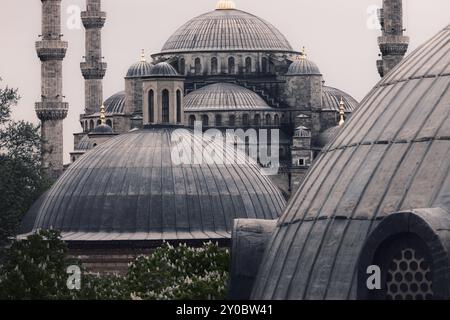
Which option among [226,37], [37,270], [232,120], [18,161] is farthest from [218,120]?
[37,270]

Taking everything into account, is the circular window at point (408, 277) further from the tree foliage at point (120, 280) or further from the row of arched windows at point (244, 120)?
the row of arched windows at point (244, 120)


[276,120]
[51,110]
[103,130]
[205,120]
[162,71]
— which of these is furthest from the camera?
[276,120]

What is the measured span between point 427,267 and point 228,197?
49403 millimetres

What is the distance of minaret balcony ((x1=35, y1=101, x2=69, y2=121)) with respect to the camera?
11025 cm

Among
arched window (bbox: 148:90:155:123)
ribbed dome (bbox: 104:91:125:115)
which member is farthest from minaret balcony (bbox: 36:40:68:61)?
arched window (bbox: 148:90:155:123)

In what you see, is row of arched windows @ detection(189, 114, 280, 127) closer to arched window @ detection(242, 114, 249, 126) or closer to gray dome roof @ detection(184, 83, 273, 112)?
arched window @ detection(242, 114, 249, 126)

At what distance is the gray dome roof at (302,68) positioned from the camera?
425ft

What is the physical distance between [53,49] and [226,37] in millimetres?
25568

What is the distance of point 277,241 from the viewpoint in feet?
72.7

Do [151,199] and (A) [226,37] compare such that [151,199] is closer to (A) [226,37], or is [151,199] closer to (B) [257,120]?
(B) [257,120]

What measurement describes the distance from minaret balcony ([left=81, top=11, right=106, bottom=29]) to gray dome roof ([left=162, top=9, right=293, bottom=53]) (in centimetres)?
838

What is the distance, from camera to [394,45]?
97.3 m

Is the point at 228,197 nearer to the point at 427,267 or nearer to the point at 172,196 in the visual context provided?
the point at 172,196
